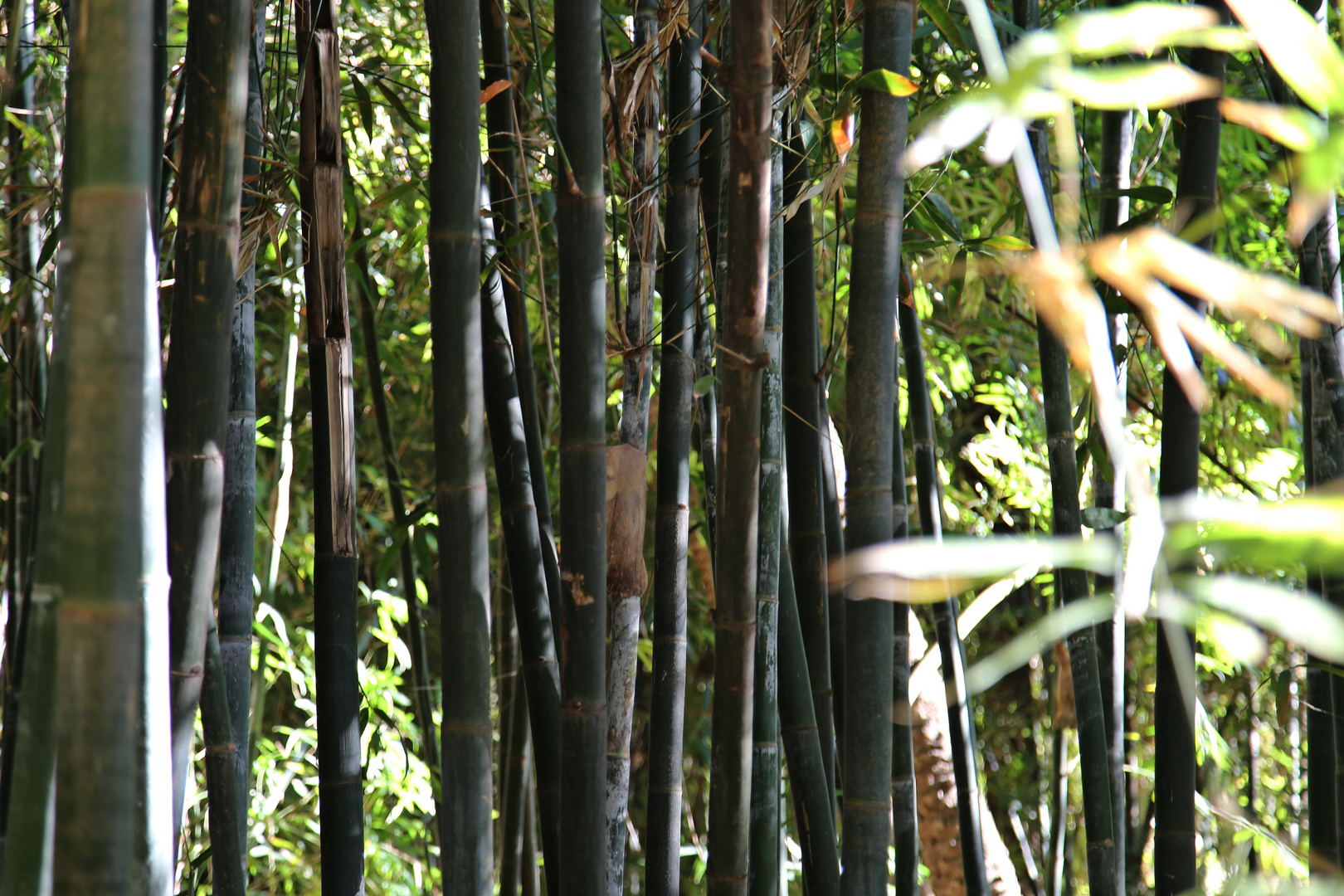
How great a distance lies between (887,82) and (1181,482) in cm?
58

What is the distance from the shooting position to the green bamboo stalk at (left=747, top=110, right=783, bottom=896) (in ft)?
4.24

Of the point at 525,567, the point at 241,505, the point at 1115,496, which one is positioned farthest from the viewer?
the point at 1115,496

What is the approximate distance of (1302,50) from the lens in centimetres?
32

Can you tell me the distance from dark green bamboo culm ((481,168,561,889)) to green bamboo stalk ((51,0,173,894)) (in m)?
0.81

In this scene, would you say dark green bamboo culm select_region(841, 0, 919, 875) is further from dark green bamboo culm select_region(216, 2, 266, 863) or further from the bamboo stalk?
the bamboo stalk

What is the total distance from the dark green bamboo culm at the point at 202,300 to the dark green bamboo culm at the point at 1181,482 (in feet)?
3.18

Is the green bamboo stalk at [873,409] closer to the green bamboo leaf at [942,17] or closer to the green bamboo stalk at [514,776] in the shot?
the green bamboo leaf at [942,17]

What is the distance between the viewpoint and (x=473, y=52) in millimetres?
996

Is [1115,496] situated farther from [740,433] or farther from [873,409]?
[740,433]

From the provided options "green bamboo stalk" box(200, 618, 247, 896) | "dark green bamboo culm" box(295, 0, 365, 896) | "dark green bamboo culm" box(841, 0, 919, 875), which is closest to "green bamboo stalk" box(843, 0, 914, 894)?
"dark green bamboo culm" box(841, 0, 919, 875)

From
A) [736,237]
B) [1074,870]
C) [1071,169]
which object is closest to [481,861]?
[736,237]

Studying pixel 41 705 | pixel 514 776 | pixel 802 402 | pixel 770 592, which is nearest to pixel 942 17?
pixel 802 402

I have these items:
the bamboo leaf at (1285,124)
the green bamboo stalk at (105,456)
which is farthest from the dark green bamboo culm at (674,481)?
the bamboo leaf at (1285,124)

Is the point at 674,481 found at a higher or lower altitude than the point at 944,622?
higher
